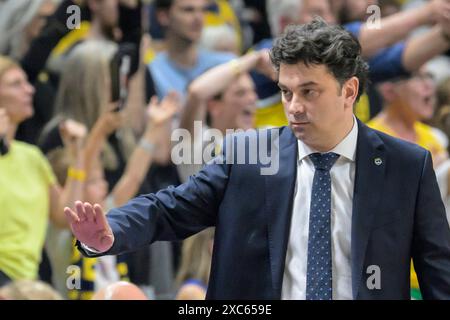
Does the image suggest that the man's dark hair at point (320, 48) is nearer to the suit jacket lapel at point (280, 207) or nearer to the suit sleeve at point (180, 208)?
the suit jacket lapel at point (280, 207)

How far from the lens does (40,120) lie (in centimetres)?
561

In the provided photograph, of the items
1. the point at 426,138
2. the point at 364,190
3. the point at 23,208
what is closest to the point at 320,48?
the point at 364,190

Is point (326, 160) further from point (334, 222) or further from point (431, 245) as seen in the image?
point (431, 245)

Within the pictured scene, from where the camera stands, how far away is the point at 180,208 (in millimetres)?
3131

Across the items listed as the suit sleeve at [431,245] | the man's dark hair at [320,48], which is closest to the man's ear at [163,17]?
the man's dark hair at [320,48]

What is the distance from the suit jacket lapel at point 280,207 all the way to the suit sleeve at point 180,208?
0.50 feet

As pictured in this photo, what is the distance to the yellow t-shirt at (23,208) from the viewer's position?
524cm

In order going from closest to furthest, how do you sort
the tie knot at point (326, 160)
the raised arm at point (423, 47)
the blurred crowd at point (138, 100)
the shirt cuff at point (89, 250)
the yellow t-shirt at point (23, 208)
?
the shirt cuff at point (89, 250) → the tie knot at point (326, 160) → the yellow t-shirt at point (23, 208) → the blurred crowd at point (138, 100) → the raised arm at point (423, 47)

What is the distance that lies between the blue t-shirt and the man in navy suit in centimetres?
273

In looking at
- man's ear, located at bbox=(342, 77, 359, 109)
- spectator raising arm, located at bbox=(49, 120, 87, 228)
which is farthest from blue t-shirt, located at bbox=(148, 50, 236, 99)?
man's ear, located at bbox=(342, 77, 359, 109)

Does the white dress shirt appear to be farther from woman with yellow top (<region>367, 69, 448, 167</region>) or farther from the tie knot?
woman with yellow top (<region>367, 69, 448, 167</region>)

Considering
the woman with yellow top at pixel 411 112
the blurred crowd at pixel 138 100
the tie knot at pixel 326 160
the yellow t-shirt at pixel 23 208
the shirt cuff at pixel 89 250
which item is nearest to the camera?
the shirt cuff at pixel 89 250
